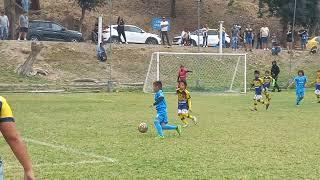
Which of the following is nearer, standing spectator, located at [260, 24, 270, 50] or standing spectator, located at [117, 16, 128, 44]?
standing spectator, located at [117, 16, 128, 44]

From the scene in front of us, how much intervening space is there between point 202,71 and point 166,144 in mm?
23664

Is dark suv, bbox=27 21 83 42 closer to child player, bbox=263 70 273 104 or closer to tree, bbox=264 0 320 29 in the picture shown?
tree, bbox=264 0 320 29

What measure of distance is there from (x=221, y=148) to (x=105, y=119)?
24.3ft

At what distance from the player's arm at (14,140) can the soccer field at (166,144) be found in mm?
5417

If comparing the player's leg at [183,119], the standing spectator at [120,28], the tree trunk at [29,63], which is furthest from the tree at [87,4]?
the player's leg at [183,119]

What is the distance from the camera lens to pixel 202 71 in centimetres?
3831

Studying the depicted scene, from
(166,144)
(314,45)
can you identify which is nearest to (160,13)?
(314,45)

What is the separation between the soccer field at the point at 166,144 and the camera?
37.1 ft

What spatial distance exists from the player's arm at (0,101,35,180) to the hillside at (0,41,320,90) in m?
30.3

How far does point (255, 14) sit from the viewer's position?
6262 centimetres

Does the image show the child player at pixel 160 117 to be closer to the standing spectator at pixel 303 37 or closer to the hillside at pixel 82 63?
the hillside at pixel 82 63

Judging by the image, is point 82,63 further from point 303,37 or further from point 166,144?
point 166,144

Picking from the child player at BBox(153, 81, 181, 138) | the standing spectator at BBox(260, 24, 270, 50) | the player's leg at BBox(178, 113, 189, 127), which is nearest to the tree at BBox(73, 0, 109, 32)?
the standing spectator at BBox(260, 24, 270, 50)

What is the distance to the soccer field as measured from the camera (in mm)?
11297
